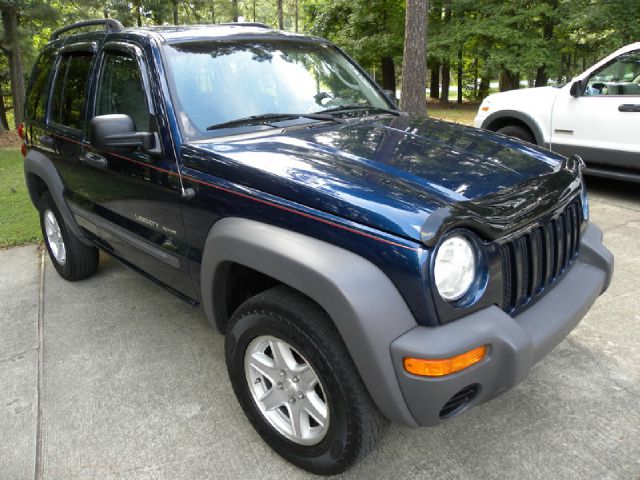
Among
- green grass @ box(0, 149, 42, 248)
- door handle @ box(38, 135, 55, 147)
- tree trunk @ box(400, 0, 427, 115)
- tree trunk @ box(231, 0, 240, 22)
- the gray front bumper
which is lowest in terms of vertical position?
green grass @ box(0, 149, 42, 248)

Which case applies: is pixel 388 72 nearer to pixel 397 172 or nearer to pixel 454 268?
pixel 397 172

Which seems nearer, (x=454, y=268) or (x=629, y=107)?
(x=454, y=268)

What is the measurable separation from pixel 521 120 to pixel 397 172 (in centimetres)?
499

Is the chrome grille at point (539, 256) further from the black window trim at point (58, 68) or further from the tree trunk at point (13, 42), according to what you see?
the tree trunk at point (13, 42)

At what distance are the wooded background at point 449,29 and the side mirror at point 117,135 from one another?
7.04m

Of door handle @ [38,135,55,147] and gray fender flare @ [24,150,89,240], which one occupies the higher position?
door handle @ [38,135,55,147]

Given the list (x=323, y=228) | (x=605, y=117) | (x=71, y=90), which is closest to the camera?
(x=323, y=228)

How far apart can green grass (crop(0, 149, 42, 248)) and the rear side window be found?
166cm

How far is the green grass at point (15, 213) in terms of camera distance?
5.64m

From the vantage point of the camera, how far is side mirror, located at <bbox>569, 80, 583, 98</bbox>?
5.87m

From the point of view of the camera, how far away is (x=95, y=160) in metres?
3.25

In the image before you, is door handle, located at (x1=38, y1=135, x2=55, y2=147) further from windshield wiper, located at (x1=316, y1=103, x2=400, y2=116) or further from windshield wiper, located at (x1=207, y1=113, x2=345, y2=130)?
windshield wiper, located at (x1=316, y1=103, x2=400, y2=116)

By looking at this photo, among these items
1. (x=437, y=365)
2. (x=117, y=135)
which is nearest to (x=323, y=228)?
(x=437, y=365)

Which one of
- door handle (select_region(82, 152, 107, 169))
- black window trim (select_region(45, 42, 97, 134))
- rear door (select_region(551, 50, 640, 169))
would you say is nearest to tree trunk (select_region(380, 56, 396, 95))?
rear door (select_region(551, 50, 640, 169))
